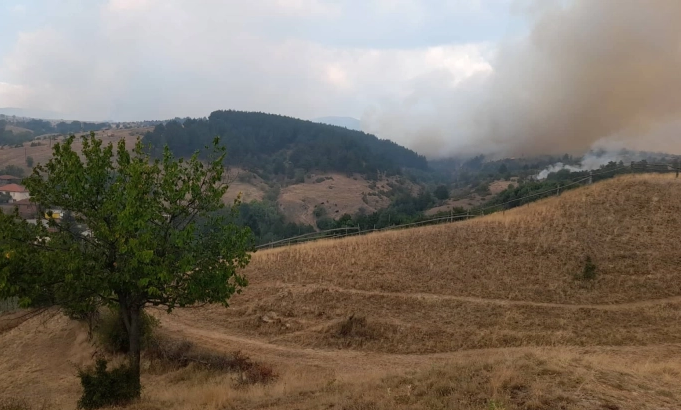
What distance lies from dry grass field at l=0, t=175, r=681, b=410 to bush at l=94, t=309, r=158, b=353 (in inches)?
63.1

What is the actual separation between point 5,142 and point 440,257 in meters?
217

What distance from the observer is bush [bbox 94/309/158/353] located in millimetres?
19172

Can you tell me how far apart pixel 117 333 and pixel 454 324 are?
15160mm

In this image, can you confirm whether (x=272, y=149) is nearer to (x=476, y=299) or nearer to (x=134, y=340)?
(x=476, y=299)

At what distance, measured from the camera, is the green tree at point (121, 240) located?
10.5 meters

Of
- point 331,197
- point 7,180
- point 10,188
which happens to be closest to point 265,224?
point 331,197

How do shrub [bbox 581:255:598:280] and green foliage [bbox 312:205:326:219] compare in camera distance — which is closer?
shrub [bbox 581:255:598:280]

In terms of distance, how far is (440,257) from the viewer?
2769 cm

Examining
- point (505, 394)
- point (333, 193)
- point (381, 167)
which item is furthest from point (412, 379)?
point (381, 167)

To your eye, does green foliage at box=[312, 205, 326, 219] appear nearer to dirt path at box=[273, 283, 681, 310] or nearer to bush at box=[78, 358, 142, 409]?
dirt path at box=[273, 283, 681, 310]

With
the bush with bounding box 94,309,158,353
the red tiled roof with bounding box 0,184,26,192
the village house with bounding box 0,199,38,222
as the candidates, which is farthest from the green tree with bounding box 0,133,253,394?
the red tiled roof with bounding box 0,184,26,192

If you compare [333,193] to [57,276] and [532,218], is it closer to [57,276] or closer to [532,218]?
[532,218]

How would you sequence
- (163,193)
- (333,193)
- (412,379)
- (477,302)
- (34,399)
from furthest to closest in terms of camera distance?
(333,193)
(477,302)
(34,399)
(163,193)
(412,379)

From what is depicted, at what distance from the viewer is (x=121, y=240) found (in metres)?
10.4
